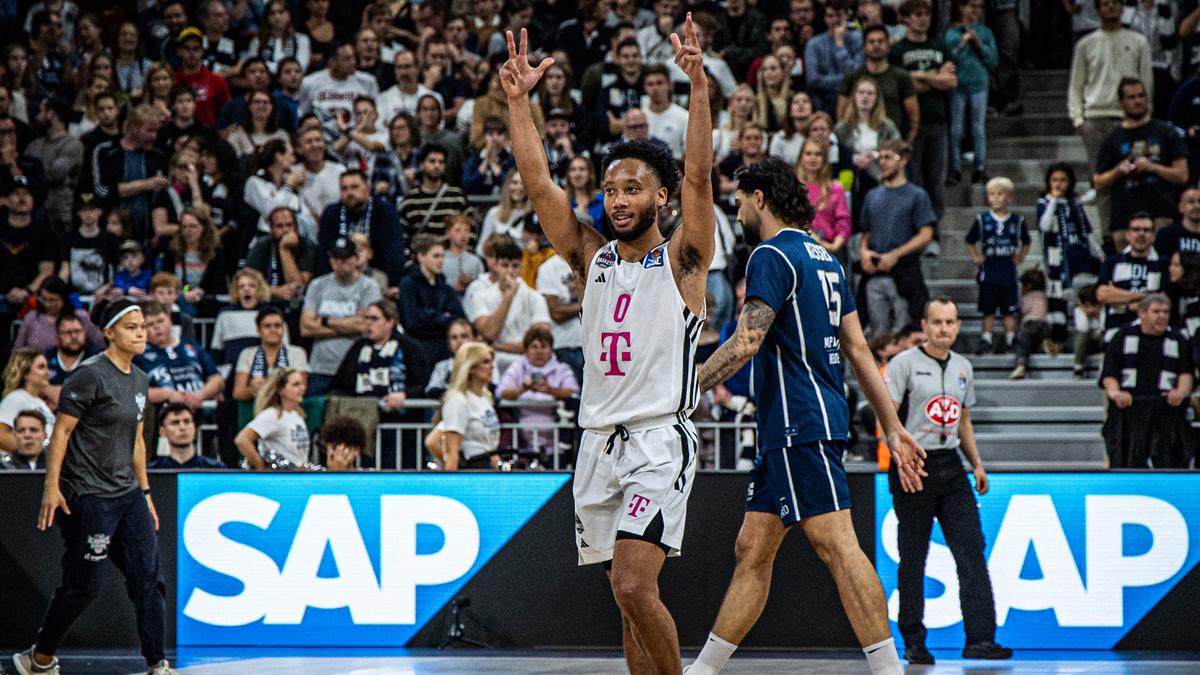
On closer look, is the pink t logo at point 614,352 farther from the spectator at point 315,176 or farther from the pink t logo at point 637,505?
the spectator at point 315,176

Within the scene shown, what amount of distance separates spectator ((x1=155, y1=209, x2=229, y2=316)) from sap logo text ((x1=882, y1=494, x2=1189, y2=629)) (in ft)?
23.5

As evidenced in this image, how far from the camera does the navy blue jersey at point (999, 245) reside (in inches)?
537

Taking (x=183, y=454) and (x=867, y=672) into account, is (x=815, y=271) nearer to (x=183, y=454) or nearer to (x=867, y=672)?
(x=867, y=672)

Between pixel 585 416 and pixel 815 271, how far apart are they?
52.2 inches

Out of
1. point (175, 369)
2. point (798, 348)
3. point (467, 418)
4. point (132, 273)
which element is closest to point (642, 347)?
point (798, 348)

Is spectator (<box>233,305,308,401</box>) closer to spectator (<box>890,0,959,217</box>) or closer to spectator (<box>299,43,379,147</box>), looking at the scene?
spectator (<box>299,43,379,147</box>)

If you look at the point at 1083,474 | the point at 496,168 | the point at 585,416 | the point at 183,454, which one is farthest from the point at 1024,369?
the point at 585,416

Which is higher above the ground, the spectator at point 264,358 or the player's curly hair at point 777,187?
the player's curly hair at point 777,187

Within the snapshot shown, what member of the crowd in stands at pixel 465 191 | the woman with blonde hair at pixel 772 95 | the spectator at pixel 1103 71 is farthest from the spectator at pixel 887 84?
the spectator at pixel 1103 71

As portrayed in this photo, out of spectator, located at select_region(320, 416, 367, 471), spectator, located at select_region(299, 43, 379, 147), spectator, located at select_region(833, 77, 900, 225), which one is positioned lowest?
spectator, located at select_region(320, 416, 367, 471)

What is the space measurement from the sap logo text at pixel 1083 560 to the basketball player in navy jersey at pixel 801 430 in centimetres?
301

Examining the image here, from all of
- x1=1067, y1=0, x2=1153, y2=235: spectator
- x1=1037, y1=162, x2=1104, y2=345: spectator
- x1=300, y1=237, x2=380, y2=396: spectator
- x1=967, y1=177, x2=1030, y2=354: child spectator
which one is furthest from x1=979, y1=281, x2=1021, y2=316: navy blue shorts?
x1=300, y1=237, x2=380, y2=396: spectator

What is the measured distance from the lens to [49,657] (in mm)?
8328

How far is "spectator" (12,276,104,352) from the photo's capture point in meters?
13.2
